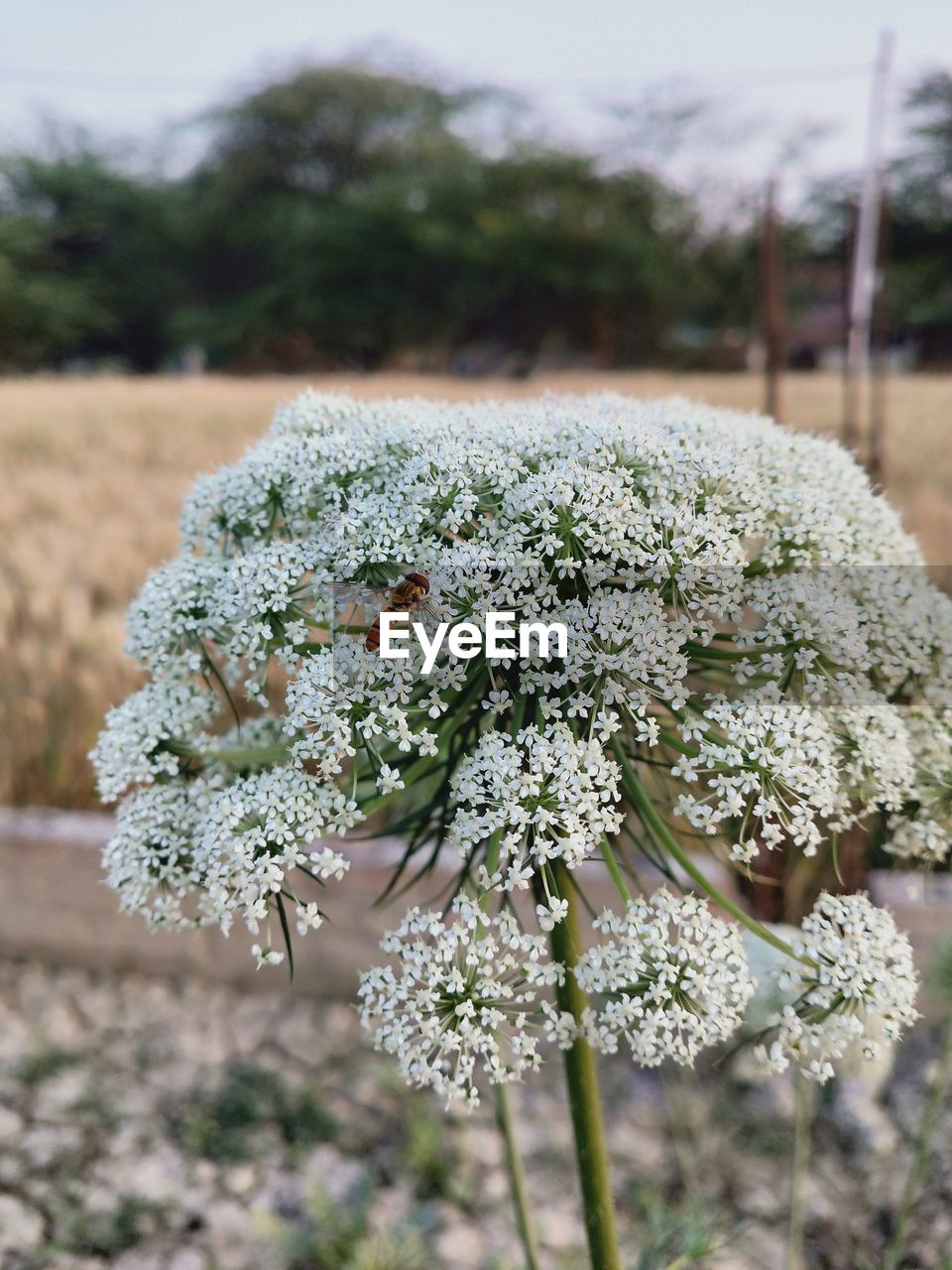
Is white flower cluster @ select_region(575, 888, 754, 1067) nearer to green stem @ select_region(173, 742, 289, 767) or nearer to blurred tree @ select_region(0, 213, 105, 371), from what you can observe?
green stem @ select_region(173, 742, 289, 767)

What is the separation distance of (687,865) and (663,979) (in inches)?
5.8

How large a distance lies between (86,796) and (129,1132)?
47.8 inches

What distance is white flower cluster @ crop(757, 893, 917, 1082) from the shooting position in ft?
3.68

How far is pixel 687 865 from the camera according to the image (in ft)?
3.84

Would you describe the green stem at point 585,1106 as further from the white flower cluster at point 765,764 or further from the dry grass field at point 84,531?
the dry grass field at point 84,531

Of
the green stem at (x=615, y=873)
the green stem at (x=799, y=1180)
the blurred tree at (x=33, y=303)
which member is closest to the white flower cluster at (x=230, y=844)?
the green stem at (x=615, y=873)

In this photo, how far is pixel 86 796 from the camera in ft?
11.9

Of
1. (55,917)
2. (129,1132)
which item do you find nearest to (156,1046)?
(129,1132)

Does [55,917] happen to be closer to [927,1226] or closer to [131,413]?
[927,1226]

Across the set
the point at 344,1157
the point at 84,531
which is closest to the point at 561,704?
the point at 344,1157

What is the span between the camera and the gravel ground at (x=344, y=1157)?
2477 mm

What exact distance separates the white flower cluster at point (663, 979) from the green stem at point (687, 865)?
0.03 meters

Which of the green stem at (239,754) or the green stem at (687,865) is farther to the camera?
the green stem at (239,754)

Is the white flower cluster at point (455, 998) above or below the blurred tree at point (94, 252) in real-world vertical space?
below
